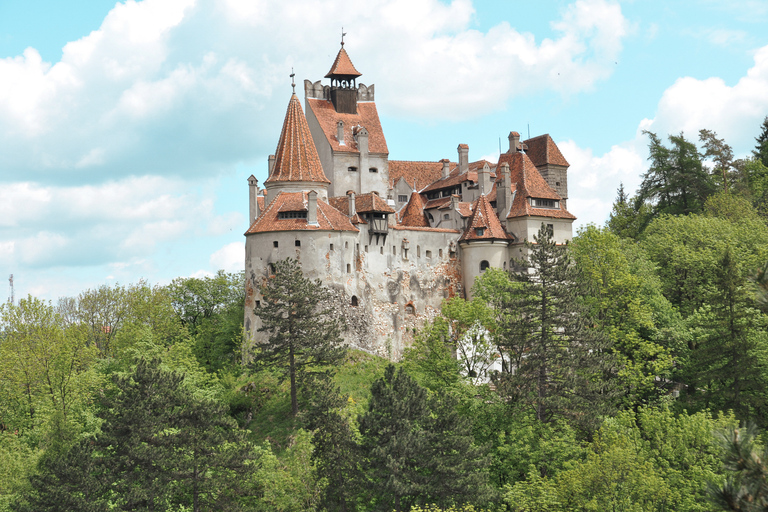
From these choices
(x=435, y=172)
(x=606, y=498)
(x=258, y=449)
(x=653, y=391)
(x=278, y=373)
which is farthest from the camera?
(x=435, y=172)

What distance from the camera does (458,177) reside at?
255ft

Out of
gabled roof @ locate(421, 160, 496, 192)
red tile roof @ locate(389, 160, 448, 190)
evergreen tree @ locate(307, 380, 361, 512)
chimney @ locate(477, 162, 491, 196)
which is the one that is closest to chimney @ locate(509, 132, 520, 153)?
gabled roof @ locate(421, 160, 496, 192)

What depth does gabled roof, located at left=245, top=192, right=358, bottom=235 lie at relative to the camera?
6500cm

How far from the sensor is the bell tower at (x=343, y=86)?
7956 centimetres

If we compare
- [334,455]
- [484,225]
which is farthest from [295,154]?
[334,455]

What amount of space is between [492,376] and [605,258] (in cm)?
1472

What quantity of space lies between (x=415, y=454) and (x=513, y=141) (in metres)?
44.8

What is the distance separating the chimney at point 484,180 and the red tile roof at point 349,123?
8820 millimetres

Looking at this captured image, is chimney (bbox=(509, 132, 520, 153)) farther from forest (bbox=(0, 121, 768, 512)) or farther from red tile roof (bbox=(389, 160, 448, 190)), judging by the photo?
forest (bbox=(0, 121, 768, 512))

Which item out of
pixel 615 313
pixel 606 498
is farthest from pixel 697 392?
pixel 606 498

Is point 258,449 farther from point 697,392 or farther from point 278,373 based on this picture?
point 697,392

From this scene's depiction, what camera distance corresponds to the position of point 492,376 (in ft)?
176

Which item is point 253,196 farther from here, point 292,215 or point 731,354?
point 731,354

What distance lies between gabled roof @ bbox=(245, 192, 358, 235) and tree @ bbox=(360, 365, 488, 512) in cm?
2298
